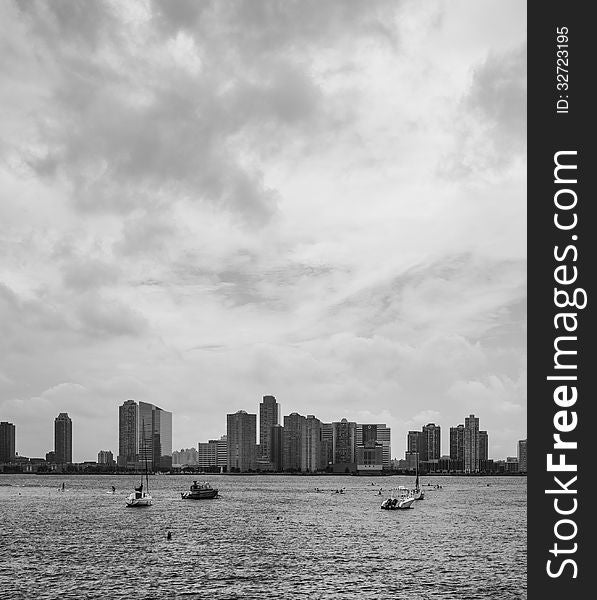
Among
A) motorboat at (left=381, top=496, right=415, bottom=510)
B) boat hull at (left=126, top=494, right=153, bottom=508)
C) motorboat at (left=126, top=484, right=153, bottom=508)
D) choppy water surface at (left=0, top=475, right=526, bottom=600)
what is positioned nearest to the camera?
choppy water surface at (left=0, top=475, right=526, bottom=600)

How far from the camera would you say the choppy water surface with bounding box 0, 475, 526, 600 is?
77750 mm

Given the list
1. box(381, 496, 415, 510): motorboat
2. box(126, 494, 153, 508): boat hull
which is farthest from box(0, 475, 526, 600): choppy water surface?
box(126, 494, 153, 508): boat hull

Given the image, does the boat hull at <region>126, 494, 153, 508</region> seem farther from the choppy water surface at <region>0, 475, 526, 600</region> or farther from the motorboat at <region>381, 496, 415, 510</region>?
the motorboat at <region>381, 496, 415, 510</region>

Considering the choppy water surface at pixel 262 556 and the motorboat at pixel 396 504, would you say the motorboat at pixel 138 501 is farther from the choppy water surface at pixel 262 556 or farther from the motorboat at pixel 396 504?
the motorboat at pixel 396 504

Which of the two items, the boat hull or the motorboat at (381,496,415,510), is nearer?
the motorboat at (381,496,415,510)

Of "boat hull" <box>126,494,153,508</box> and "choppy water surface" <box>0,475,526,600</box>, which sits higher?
"choppy water surface" <box>0,475,526,600</box>

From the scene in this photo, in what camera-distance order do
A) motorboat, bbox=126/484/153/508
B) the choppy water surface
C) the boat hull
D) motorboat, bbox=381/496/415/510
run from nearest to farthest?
the choppy water surface, motorboat, bbox=381/496/415/510, the boat hull, motorboat, bbox=126/484/153/508

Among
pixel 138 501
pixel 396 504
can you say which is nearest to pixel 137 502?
pixel 138 501

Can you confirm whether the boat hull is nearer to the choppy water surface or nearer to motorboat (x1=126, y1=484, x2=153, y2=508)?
motorboat (x1=126, y1=484, x2=153, y2=508)

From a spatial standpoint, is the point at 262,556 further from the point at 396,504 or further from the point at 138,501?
the point at 138,501

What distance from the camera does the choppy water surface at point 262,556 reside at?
7775 centimetres

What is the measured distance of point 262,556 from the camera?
10019 cm

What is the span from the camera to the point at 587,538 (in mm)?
22625

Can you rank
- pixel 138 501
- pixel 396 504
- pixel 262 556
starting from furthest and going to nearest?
pixel 138 501 < pixel 396 504 < pixel 262 556
